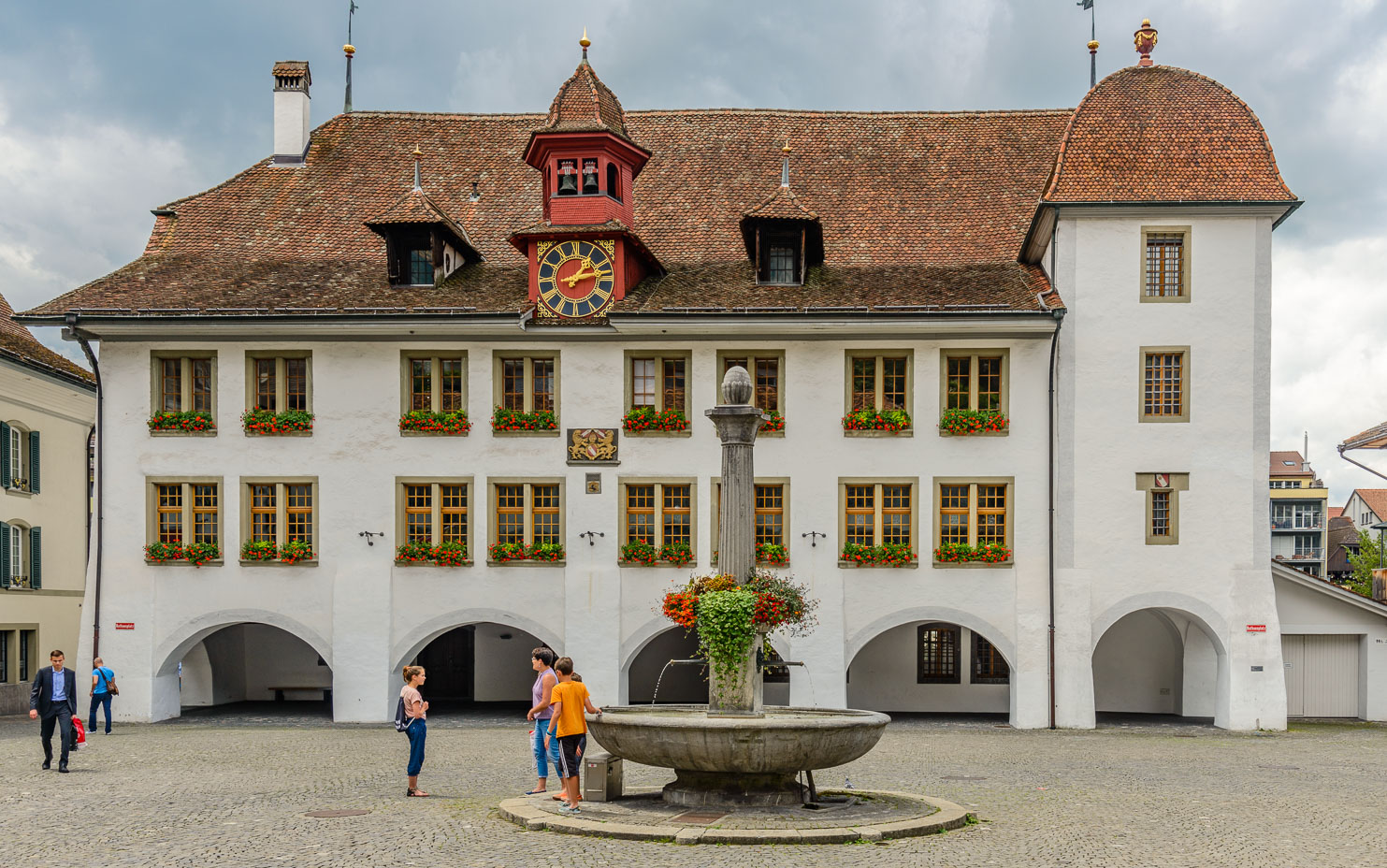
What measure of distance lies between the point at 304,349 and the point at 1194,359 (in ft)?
58.7

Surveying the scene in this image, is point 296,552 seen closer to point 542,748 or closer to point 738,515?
point 542,748

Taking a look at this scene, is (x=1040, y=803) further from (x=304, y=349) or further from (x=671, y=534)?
(x=304, y=349)

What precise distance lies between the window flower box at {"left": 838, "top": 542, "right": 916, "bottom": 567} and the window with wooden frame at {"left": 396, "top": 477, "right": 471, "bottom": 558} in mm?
7687

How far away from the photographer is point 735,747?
1412 cm

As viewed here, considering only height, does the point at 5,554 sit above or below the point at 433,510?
below

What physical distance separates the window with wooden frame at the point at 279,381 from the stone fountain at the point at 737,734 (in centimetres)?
1506

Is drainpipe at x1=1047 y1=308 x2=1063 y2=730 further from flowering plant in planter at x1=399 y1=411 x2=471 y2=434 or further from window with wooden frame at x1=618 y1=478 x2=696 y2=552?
flowering plant in planter at x1=399 y1=411 x2=471 y2=434

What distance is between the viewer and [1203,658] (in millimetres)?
29500

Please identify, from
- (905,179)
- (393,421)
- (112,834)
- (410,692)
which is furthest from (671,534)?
(112,834)

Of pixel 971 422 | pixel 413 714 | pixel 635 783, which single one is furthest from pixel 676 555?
pixel 413 714

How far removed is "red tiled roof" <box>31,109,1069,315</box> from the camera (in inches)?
1144

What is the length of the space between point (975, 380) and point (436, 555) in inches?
448

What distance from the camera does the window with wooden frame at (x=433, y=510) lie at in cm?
2856

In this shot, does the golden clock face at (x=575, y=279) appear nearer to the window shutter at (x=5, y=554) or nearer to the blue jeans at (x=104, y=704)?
the blue jeans at (x=104, y=704)
